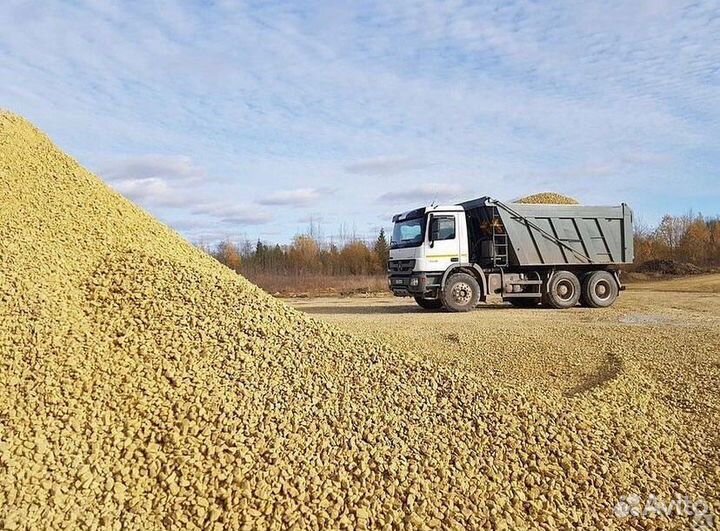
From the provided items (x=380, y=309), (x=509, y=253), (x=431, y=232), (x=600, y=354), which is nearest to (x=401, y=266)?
(x=431, y=232)

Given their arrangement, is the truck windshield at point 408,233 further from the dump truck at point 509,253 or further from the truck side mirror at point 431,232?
the truck side mirror at point 431,232

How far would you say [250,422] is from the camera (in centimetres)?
371

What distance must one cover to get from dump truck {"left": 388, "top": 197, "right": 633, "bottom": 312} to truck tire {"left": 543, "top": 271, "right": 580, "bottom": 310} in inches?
0.9

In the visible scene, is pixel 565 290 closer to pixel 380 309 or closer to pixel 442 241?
pixel 442 241

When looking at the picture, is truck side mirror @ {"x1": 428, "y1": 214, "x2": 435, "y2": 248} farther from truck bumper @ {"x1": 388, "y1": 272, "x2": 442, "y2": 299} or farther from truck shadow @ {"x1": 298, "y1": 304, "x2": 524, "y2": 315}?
truck shadow @ {"x1": 298, "y1": 304, "x2": 524, "y2": 315}

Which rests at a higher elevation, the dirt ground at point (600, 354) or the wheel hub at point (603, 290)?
the wheel hub at point (603, 290)

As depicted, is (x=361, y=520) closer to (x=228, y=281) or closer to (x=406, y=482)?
(x=406, y=482)

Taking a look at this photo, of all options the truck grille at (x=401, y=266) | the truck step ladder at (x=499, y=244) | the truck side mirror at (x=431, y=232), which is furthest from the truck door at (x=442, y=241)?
the truck step ladder at (x=499, y=244)

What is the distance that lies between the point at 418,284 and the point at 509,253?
2.44 metres

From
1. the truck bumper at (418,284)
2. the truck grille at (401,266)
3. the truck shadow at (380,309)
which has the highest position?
the truck grille at (401,266)

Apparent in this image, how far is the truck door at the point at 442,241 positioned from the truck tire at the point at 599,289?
3.78 metres

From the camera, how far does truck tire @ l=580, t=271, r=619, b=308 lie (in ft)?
46.8

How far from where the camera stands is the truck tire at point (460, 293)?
13.0m

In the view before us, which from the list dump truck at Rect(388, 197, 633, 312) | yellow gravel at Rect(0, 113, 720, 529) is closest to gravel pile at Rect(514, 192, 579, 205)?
dump truck at Rect(388, 197, 633, 312)
